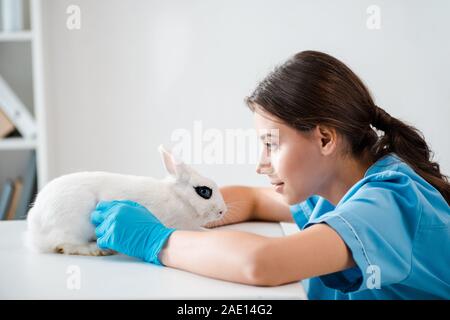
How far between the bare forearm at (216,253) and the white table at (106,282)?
0.04 feet

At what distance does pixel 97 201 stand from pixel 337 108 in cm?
43

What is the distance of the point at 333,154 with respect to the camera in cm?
101

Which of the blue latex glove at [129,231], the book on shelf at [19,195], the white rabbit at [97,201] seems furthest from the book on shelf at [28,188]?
the blue latex glove at [129,231]

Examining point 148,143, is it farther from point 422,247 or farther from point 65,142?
point 422,247

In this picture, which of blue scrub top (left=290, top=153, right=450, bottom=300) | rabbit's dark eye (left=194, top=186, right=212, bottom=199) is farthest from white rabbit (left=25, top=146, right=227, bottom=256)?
blue scrub top (left=290, top=153, right=450, bottom=300)

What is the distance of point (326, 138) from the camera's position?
99cm

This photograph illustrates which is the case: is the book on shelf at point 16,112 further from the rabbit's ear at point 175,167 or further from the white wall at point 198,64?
the rabbit's ear at point 175,167

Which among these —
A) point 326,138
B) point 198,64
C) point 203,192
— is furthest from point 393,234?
point 198,64

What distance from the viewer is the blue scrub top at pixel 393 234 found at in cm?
80

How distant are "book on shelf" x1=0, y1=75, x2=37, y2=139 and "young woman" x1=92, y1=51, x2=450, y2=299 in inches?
53.0

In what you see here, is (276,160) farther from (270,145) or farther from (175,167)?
(175,167)
